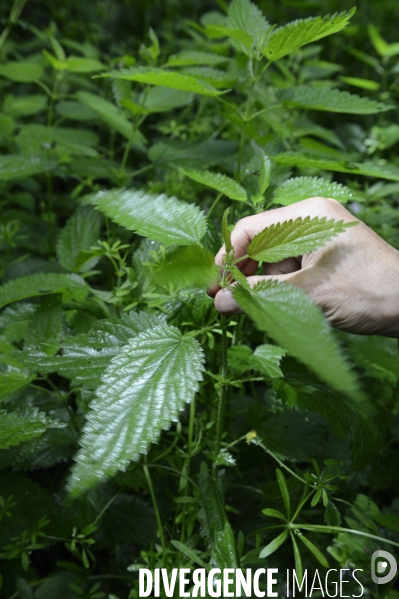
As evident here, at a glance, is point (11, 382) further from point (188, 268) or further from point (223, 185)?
point (223, 185)

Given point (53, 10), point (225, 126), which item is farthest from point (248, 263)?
point (53, 10)

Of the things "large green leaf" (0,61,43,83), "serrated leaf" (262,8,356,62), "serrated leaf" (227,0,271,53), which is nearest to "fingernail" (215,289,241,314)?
"serrated leaf" (262,8,356,62)

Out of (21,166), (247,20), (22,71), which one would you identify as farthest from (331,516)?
(22,71)

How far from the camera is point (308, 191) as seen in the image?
0.93m

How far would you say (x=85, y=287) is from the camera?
1.05 m

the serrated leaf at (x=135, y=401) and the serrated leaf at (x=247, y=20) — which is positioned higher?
the serrated leaf at (x=247, y=20)

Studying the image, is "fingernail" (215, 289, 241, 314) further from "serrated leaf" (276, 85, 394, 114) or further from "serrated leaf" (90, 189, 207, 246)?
"serrated leaf" (276, 85, 394, 114)

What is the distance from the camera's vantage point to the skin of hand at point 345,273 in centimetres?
85

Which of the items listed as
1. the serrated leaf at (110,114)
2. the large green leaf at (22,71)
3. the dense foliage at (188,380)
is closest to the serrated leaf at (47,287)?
the dense foliage at (188,380)

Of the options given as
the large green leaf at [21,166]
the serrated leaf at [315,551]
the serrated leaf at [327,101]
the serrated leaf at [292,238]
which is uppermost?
the serrated leaf at [327,101]

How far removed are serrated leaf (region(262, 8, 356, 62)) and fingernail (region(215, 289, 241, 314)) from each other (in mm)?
562

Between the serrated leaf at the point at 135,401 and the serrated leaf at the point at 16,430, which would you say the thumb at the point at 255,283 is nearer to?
the serrated leaf at the point at 135,401

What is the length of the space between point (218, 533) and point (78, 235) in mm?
804

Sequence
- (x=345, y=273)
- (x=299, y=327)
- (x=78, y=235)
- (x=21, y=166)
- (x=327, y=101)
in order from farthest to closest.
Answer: (x=21, y=166), (x=78, y=235), (x=327, y=101), (x=345, y=273), (x=299, y=327)
